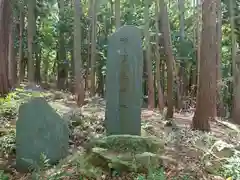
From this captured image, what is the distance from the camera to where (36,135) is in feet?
23.4

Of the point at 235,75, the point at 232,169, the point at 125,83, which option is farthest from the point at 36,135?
the point at 235,75

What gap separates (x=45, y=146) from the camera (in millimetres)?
7152

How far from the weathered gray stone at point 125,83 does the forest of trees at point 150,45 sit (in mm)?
1864

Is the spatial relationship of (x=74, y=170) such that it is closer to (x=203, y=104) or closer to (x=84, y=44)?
(x=203, y=104)

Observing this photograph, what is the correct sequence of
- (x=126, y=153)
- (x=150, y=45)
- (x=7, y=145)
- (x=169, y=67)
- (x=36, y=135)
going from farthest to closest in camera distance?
(x=150, y=45), (x=169, y=67), (x=7, y=145), (x=36, y=135), (x=126, y=153)

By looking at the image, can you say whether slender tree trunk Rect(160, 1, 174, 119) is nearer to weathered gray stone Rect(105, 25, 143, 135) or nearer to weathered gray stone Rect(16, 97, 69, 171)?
weathered gray stone Rect(105, 25, 143, 135)

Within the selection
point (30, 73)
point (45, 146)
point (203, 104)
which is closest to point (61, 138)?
point (45, 146)

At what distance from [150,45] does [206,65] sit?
846cm

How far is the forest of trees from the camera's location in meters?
11.2

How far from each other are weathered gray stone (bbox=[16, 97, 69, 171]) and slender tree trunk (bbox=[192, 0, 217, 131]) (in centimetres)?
378

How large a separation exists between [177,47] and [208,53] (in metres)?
12.0

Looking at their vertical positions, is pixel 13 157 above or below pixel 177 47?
below

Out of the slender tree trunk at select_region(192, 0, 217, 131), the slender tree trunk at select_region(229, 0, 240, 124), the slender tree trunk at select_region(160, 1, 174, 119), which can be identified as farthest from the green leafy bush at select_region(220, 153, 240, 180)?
the slender tree trunk at select_region(229, 0, 240, 124)

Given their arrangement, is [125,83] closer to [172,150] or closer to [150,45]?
[172,150]
